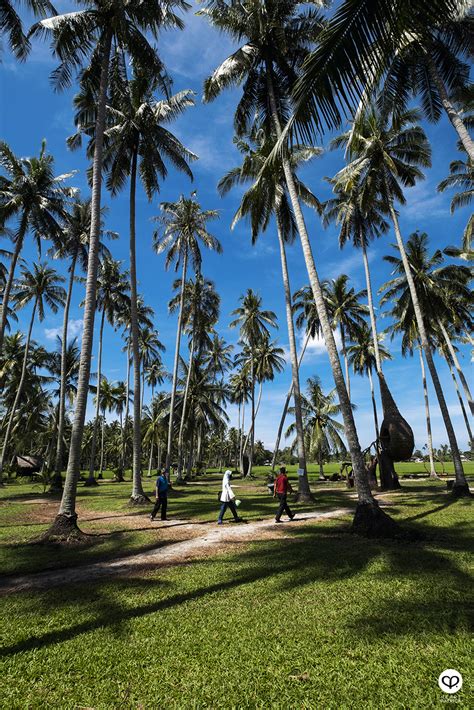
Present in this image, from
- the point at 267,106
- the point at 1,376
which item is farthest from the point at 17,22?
the point at 1,376

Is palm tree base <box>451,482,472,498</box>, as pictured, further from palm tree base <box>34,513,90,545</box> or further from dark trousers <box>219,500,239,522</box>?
palm tree base <box>34,513,90,545</box>

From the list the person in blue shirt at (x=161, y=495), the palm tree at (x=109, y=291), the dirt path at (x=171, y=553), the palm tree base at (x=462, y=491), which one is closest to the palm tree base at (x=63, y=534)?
the dirt path at (x=171, y=553)

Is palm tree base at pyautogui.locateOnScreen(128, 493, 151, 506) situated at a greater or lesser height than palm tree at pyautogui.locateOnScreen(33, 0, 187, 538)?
lesser

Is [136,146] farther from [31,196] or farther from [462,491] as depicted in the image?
[462,491]

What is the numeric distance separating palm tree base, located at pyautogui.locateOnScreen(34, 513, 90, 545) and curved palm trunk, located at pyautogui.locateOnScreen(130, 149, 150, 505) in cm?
649

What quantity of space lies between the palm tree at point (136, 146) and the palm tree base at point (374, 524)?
34.7 ft

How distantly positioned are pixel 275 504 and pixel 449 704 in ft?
45.7

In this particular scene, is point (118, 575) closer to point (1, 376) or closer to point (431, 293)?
point (431, 293)

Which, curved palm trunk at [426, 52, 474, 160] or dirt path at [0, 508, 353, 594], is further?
curved palm trunk at [426, 52, 474, 160]

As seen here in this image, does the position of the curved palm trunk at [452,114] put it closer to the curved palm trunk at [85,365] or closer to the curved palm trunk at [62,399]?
the curved palm trunk at [85,365]

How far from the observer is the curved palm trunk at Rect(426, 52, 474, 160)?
9.80 m

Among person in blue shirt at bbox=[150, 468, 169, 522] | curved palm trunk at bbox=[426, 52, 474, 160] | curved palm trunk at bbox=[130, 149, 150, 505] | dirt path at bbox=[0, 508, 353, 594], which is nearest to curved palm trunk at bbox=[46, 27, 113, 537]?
dirt path at bbox=[0, 508, 353, 594]

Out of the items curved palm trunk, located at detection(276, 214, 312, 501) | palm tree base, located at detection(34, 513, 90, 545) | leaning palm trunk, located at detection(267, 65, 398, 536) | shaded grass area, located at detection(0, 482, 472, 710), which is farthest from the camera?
curved palm trunk, located at detection(276, 214, 312, 501)

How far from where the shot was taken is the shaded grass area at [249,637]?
3.28 metres
